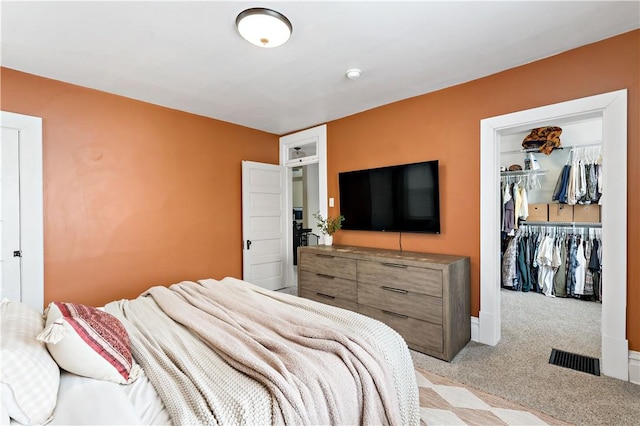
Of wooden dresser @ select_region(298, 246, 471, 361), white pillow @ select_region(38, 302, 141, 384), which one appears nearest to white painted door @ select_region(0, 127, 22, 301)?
white pillow @ select_region(38, 302, 141, 384)

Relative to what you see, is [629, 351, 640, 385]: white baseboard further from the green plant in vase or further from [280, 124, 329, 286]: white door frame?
[280, 124, 329, 286]: white door frame

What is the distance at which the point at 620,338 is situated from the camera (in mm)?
2172

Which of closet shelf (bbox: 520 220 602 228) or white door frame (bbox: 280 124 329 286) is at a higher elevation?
white door frame (bbox: 280 124 329 286)

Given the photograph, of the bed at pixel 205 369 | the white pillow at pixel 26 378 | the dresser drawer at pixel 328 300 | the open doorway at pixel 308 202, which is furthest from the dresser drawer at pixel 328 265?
the open doorway at pixel 308 202

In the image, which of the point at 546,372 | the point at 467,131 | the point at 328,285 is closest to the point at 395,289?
the point at 328,285

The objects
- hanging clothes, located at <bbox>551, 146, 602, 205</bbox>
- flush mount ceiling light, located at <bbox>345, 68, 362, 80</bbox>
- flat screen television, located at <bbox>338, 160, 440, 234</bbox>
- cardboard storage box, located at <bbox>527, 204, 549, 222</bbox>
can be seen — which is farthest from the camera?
cardboard storage box, located at <bbox>527, 204, 549, 222</bbox>

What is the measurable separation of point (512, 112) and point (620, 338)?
6.31 feet

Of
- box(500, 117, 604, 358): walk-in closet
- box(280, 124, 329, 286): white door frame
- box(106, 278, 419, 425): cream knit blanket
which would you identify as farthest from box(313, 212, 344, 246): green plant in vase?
box(500, 117, 604, 358): walk-in closet

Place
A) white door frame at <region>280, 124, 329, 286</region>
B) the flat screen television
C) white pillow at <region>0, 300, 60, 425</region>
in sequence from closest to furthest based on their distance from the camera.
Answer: white pillow at <region>0, 300, 60, 425</region> → the flat screen television → white door frame at <region>280, 124, 329, 286</region>

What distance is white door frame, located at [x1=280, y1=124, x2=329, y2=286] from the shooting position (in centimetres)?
421

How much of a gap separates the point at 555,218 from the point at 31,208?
6340 mm

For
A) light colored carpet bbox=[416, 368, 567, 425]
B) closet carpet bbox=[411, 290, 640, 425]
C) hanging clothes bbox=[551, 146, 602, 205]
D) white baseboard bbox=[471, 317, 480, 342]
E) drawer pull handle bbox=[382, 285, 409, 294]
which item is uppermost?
hanging clothes bbox=[551, 146, 602, 205]

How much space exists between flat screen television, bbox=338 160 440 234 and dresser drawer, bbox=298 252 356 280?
0.60m

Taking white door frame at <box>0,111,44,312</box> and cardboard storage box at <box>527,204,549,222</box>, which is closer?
white door frame at <box>0,111,44,312</box>
